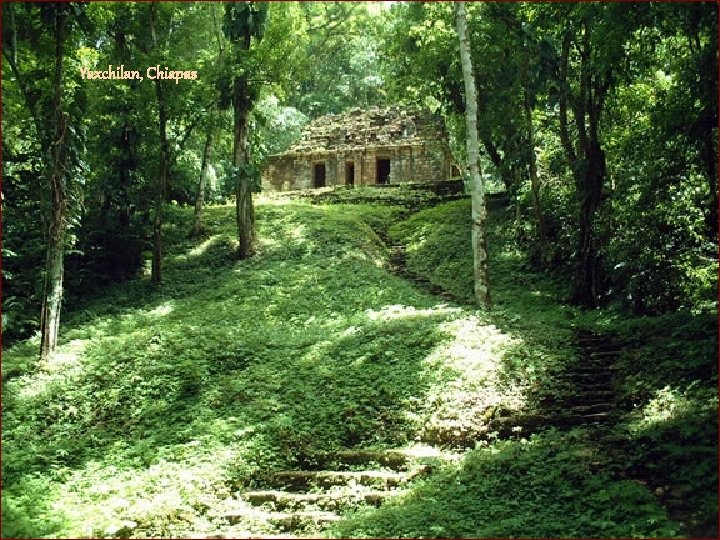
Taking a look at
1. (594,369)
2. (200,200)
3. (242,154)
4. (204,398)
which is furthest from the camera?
(200,200)

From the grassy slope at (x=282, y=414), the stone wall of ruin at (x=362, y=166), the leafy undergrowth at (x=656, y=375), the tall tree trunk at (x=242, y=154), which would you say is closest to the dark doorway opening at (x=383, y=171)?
the stone wall of ruin at (x=362, y=166)

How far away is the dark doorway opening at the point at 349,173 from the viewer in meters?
33.7

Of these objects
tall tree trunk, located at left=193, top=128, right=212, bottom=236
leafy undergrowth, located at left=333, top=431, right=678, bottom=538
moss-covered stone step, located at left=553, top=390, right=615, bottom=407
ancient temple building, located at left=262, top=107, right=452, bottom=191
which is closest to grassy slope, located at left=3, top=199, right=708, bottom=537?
leafy undergrowth, located at left=333, top=431, right=678, bottom=538

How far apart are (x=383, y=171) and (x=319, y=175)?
3.72 meters

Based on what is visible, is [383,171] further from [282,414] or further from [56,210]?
[282,414]

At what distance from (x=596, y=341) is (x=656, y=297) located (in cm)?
226

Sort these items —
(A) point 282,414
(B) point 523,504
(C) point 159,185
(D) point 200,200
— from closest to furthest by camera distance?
(B) point 523,504 → (A) point 282,414 → (C) point 159,185 → (D) point 200,200

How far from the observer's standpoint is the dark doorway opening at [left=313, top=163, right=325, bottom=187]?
3456 cm

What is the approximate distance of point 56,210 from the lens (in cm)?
1125

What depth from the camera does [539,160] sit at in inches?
832

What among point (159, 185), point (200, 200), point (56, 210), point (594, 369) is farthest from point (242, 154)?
point (594, 369)

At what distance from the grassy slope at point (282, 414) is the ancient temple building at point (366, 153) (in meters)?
18.5

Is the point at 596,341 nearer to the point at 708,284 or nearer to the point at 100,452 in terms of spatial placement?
the point at 708,284

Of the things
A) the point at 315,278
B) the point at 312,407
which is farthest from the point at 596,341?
the point at 315,278
